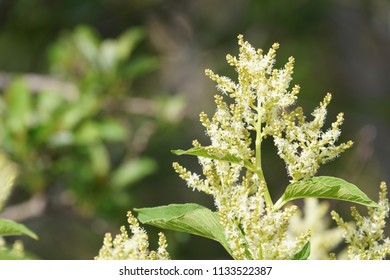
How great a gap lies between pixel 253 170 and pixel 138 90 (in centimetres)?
497

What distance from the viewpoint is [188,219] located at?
3.07ft

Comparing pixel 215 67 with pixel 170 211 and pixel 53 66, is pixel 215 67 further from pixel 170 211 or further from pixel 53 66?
pixel 170 211

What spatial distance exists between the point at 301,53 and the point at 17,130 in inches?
147

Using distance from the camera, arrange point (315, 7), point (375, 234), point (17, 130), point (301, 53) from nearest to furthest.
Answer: point (375, 234) < point (17, 130) < point (315, 7) < point (301, 53)

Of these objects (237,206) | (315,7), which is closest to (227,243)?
(237,206)

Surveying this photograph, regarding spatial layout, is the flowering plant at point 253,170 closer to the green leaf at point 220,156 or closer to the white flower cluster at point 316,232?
the green leaf at point 220,156

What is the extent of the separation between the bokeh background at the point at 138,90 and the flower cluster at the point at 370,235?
1.68 m

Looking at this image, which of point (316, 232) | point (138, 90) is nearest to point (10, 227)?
point (316, 232)

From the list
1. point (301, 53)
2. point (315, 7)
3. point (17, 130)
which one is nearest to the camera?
point (17, 130)

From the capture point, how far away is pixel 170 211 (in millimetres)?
975

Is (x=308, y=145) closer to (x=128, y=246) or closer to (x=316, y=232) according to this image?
(x=128, y=246)

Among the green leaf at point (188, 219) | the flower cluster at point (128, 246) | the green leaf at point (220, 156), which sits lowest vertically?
the flower cluster at point (128, 246)

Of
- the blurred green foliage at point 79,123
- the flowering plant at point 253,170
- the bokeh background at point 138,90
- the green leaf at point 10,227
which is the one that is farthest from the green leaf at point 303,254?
the blurred green foliage at point 79,123

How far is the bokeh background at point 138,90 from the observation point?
2.93 metres
